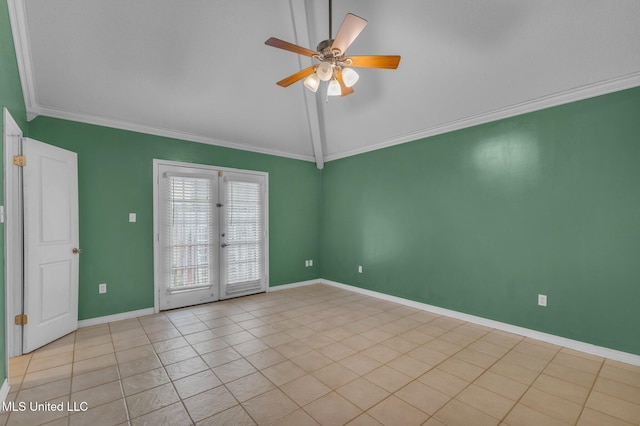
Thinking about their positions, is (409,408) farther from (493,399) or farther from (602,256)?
(602,256)

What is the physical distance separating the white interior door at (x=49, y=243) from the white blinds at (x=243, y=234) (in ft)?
6.39

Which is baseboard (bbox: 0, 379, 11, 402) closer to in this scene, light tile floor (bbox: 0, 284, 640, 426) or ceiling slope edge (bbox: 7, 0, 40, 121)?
light tile floor (bbox: 0, 284, 640, 426)

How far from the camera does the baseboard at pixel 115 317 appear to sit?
3.60m

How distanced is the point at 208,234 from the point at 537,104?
4.68 m

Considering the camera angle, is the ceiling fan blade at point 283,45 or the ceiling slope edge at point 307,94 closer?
the ceiling fan blade at point 283,45

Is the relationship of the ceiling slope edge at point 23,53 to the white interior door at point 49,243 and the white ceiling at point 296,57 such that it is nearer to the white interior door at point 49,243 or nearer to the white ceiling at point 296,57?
the white ceiling at point 296,57

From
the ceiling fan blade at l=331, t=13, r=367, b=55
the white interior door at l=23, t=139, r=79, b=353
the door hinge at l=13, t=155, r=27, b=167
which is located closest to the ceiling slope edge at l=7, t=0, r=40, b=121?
the white interior door at l=23, t=139, r=79, b=353

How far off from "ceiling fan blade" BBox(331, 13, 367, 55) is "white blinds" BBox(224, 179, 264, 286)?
311 cm

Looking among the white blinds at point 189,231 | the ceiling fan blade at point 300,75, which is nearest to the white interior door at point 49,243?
the white blinds at point 189,231

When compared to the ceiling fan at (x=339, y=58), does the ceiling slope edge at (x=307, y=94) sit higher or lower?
higher

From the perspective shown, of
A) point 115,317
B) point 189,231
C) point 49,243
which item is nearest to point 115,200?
point 49,243

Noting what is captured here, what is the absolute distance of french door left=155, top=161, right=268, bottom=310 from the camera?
13.8 feet

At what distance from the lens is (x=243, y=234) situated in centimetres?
499

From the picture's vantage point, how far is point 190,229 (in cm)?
440
